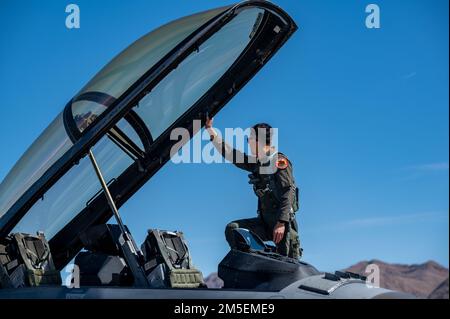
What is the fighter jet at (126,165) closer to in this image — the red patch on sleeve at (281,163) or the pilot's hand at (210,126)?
the pilot's hand at (210,126)

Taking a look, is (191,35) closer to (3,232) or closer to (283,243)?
(283,243)

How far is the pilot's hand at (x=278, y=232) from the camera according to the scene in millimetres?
6000

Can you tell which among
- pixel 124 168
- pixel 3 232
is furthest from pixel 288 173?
pixel 3 232

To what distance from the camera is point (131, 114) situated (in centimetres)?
636

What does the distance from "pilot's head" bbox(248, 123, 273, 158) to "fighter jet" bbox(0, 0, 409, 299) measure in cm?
60

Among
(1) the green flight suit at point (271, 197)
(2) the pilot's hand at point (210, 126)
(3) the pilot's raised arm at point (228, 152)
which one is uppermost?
(2) the pilot's hand at point (210, 126)

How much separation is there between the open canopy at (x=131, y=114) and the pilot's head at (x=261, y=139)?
596mm

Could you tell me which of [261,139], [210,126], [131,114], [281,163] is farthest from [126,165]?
[281,163]

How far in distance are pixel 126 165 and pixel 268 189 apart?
1395mm

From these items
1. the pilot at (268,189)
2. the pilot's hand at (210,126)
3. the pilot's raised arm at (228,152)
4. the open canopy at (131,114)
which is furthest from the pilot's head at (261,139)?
the open canopy at (131,114)

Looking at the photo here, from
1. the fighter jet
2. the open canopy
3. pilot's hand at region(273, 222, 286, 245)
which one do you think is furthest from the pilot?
the open canopy

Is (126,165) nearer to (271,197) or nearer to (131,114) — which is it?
(131,114)

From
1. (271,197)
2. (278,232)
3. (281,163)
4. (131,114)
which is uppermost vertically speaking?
(131,114)
